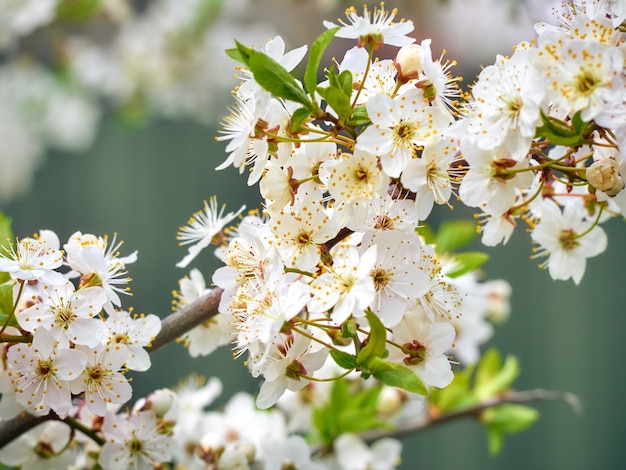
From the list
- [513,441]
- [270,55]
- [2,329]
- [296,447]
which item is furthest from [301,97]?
[513,441]

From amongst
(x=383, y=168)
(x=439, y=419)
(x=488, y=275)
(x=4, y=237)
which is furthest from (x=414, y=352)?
(x=488, y=275)

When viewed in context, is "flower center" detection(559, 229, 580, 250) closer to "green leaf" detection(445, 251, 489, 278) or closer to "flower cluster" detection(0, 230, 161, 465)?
"green leaf" detection(445, 251, 489, 278)

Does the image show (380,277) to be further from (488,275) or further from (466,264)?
(488,275)

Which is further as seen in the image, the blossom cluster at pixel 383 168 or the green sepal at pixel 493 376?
the green sepal at pixel 493 376

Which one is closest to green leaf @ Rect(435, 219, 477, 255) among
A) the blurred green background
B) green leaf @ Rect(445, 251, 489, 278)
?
green leaf @ Rect(445, 251, 489, 278)

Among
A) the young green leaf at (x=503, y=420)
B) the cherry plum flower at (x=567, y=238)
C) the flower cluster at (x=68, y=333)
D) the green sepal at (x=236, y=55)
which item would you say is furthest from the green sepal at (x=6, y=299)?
the young green leaf at (x=503, y=420)

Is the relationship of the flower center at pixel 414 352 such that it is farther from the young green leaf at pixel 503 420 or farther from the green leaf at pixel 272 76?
the young green leaf at pixel 503 420

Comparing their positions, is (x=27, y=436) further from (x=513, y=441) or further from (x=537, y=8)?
(x=513, y=441)
